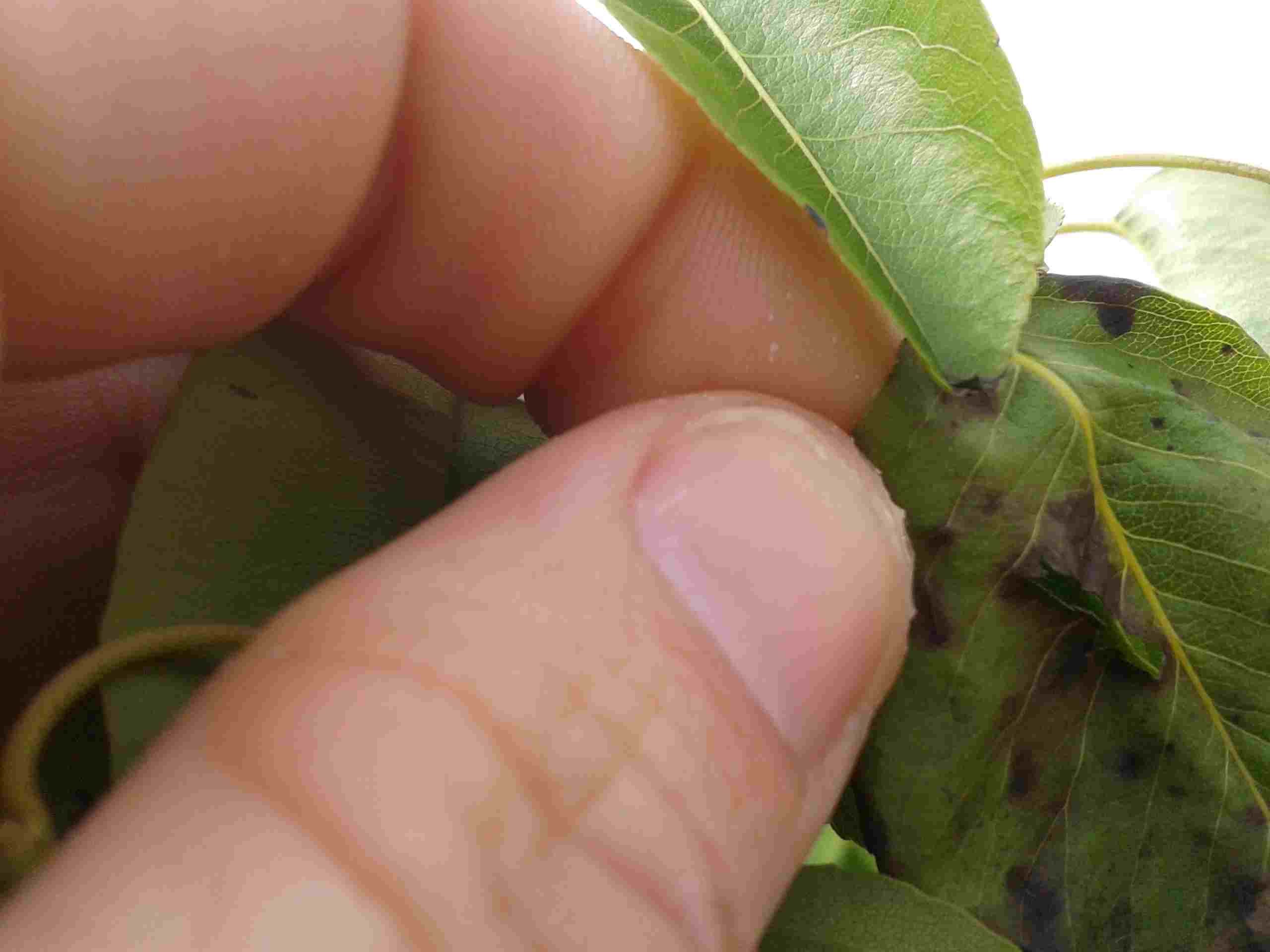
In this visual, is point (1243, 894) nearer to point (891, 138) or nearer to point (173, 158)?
point (891, 138)

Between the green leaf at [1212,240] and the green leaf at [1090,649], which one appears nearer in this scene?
the green leaf at [1090,649]

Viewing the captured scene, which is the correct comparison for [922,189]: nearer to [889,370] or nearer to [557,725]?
[889,370]

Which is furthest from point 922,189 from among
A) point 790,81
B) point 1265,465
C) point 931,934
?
point 931,934

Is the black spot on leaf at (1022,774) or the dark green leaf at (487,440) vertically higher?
the dark green leaf at (487,440)

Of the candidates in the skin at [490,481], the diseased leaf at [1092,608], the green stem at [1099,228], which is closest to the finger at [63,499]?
the skin at [490,481]

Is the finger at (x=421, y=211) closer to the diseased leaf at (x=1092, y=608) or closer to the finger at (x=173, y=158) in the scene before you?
the finger at (x=173, y=158)

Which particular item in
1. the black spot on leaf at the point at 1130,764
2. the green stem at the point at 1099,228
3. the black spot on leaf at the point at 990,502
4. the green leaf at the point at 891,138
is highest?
the green leaf at the point at 891,138

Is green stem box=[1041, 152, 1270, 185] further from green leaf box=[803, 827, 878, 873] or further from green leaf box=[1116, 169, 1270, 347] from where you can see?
green leaf box=[803, 827, 878, 873]
